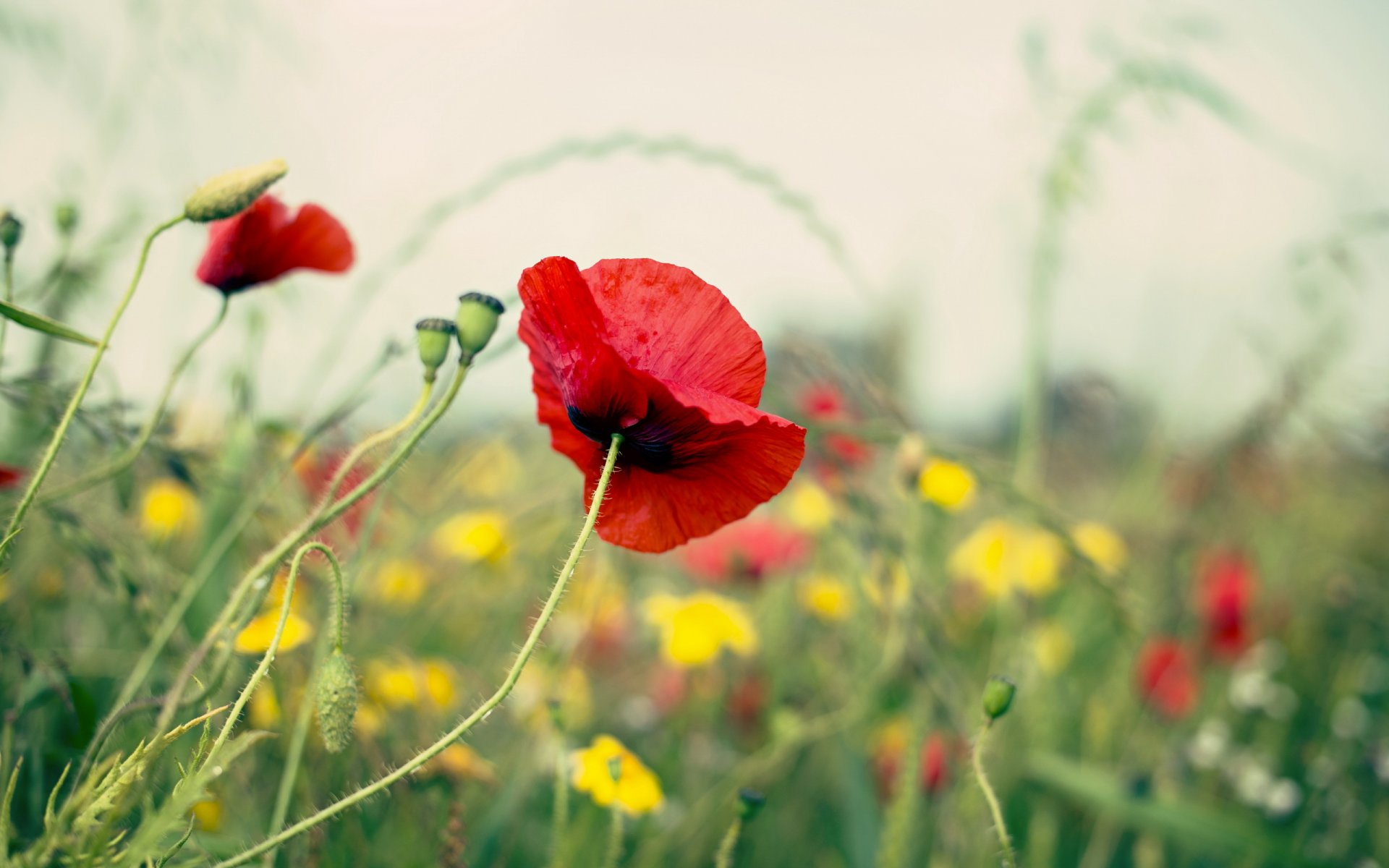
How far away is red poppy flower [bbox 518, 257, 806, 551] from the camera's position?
52 centimetres

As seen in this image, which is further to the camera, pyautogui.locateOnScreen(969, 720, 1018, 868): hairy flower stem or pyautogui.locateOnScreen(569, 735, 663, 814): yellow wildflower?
pyautogui.locateOnScreen(569, 735, 663, 814): yellow wildflower

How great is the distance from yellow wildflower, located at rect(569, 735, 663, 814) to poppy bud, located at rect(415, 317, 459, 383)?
1.50 feet

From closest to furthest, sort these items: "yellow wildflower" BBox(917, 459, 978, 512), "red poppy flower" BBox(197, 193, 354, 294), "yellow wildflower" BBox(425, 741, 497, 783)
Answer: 1. "red poppy flower" BBox(197, 193, 354, 294)
2. "yellow wildflower" BBox(425, 741, 497, 783)
3. "yellow wildflower" BBox(917, 459, 978, 512)

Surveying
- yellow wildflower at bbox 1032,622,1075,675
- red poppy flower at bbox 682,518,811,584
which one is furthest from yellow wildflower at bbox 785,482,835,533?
yellow wildflower at bbox 1032,622,1075,675

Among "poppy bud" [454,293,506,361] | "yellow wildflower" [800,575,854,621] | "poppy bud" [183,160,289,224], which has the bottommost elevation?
"yellow wildflower" [800,575,854,621]

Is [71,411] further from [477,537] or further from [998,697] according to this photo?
[477,537]

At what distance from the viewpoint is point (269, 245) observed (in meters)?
0.67

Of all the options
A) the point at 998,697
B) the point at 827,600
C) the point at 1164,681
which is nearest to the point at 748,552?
the point at 827,600

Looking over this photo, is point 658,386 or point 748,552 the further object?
point 748,552

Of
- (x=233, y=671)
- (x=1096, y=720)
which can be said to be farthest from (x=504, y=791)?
(x=1096, y=720)

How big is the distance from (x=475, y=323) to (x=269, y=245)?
0.88 ft

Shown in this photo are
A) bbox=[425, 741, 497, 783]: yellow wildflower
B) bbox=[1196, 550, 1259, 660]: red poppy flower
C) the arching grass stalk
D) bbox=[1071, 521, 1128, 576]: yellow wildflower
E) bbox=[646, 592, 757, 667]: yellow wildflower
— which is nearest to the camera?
the arching grass stalk

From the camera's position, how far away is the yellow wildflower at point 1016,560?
1.77m

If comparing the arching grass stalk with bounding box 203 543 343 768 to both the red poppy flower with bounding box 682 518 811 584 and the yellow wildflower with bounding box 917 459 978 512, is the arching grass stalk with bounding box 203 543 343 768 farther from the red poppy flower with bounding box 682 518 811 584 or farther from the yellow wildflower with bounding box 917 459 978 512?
the red poppy flower with bounding box 682 518 811 584
